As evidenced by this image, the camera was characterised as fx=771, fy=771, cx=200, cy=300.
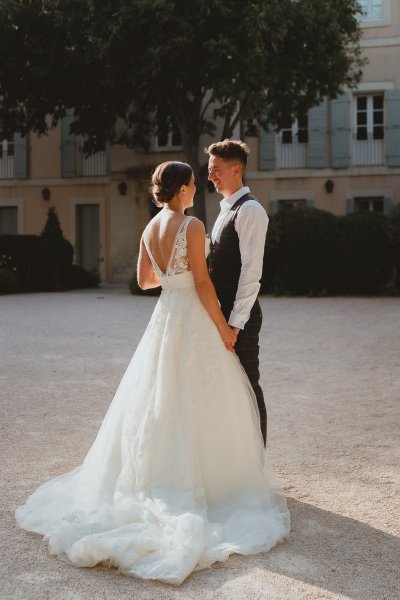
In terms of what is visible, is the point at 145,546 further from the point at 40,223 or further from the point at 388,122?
the point at 40,223

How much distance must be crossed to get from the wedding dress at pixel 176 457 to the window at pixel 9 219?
22.7 metres

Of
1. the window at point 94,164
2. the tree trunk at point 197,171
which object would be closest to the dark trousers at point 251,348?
the tree trunk at point 197,171

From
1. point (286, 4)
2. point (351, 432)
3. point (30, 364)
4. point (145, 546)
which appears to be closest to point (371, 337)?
point (30, 364)

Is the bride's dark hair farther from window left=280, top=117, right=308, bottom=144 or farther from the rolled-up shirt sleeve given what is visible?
window left=280, top=117, right=308, bottom=144

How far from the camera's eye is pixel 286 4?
16594 millimetres

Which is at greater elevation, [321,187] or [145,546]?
[321,187]

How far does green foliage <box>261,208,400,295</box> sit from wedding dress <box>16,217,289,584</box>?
1441cm

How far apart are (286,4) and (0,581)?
1583 centimetres

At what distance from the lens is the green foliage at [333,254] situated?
17.8 metres

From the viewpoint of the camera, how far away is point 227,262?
394cm

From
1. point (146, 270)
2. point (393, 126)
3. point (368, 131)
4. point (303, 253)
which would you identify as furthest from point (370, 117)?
point (146, 270)

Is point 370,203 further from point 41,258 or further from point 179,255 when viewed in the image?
point 179,255

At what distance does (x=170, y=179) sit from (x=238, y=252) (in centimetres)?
53

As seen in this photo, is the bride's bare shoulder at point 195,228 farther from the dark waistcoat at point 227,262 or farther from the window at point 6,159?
the window at point 6,159
